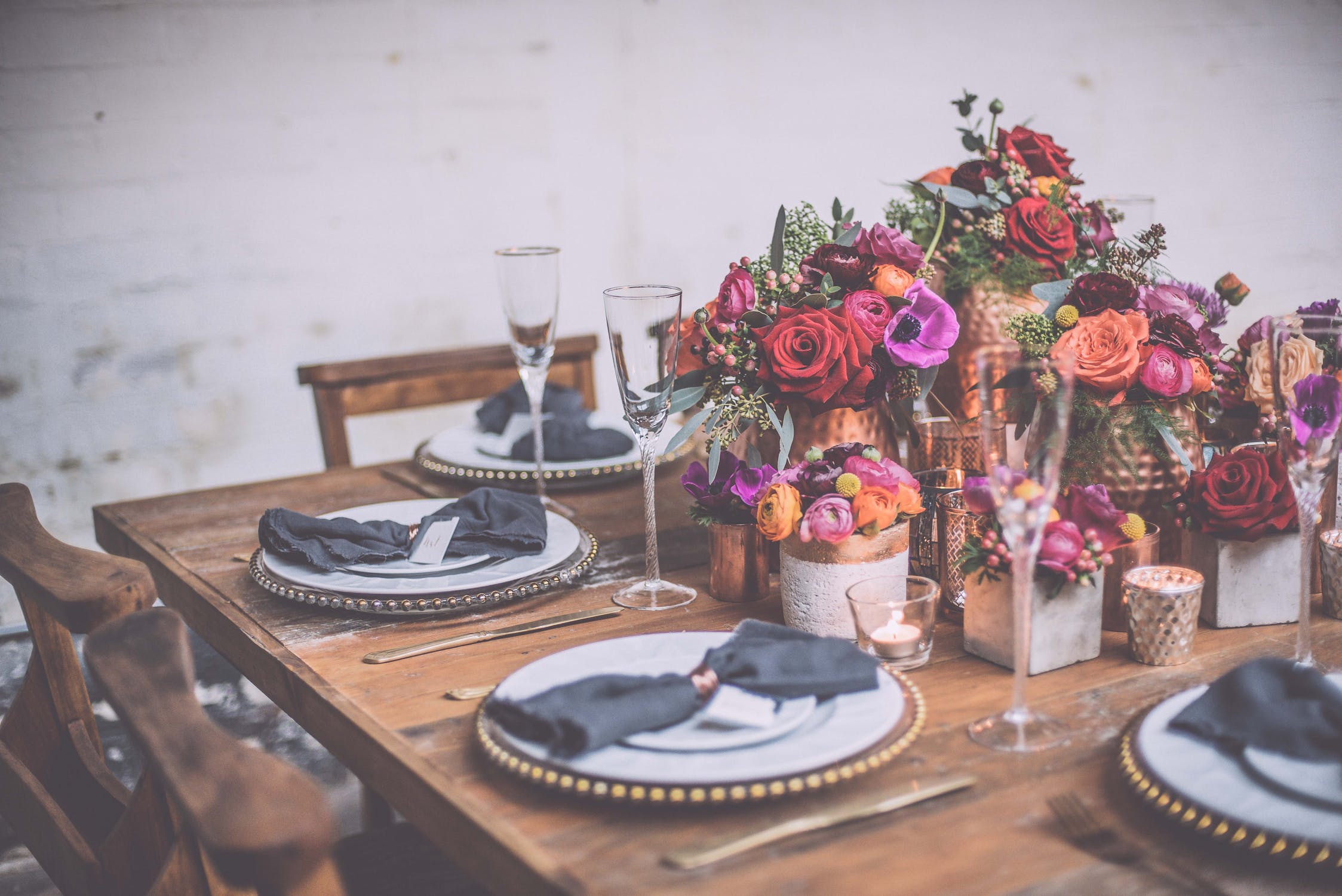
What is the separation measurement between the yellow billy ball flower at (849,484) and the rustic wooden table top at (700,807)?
0.15m

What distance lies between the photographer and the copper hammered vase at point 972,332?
122 centimetres

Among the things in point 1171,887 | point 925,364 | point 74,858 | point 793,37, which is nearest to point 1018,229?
point 925,364

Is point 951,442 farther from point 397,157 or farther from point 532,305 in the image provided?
point 397,157

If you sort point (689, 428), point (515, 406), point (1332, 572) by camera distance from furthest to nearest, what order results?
1. point (515, 406)
2. point (689, 428)
3. point (1332, 572)

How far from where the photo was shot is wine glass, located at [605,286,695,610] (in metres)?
1.01

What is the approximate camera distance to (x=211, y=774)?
1.95 ft

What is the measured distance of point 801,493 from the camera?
3.26ft

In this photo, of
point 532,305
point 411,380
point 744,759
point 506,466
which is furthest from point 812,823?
point 411,380

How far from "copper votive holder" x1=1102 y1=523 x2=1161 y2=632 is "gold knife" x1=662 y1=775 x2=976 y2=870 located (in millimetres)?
303

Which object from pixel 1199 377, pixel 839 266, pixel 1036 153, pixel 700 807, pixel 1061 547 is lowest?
pixel 700 807

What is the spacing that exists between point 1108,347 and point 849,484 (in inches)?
10.1

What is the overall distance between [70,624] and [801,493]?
1.88 ft

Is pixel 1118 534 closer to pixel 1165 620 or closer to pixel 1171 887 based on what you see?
pixel 1165 620

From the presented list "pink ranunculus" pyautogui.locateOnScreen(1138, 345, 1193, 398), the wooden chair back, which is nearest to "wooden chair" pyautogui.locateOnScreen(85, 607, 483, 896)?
the wooden chair back
